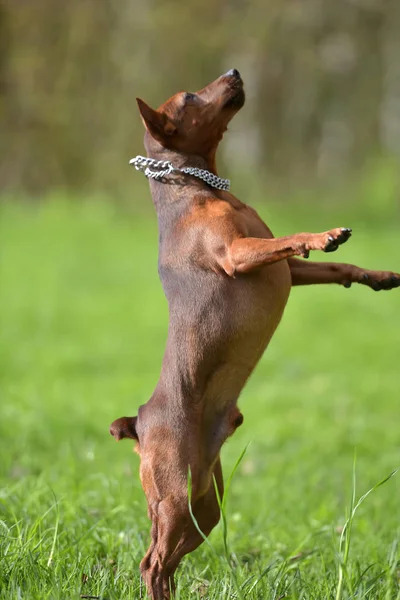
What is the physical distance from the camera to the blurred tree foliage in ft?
A: 65.1

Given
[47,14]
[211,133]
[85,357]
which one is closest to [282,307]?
[211,133]

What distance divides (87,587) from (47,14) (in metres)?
20.3

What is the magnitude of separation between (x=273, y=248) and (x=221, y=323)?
29 cm

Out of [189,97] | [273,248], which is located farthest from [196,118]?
[273,248]

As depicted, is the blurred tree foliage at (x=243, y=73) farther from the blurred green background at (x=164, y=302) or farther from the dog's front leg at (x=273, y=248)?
the dog's front leg at (x=273, y=248)

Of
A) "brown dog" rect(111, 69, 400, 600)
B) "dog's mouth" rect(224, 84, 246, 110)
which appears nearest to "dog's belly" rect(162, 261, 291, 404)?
"brown dog" rect(111, 69, 400, 600)

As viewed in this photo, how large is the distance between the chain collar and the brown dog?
24 millimetres

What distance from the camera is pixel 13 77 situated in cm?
2214

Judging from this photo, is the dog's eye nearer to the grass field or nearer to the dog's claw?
the dog's claw

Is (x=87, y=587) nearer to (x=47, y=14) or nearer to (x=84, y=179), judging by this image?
(x=84, y=179)

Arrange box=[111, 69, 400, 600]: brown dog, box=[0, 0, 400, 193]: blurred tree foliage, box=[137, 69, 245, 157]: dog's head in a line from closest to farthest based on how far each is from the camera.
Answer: box=[111, 69, 400, 600]: brown dog → box=[137, 69, 245, 157]: dog's head → box=[0, 0, 400, 193]: blurred tree foliage

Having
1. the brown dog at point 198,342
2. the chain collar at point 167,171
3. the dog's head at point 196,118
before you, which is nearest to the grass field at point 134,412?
the brown dog at point 198,342

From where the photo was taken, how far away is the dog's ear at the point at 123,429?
2.86 meters

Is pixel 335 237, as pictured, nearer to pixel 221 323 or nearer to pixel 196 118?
pixel 221 323
